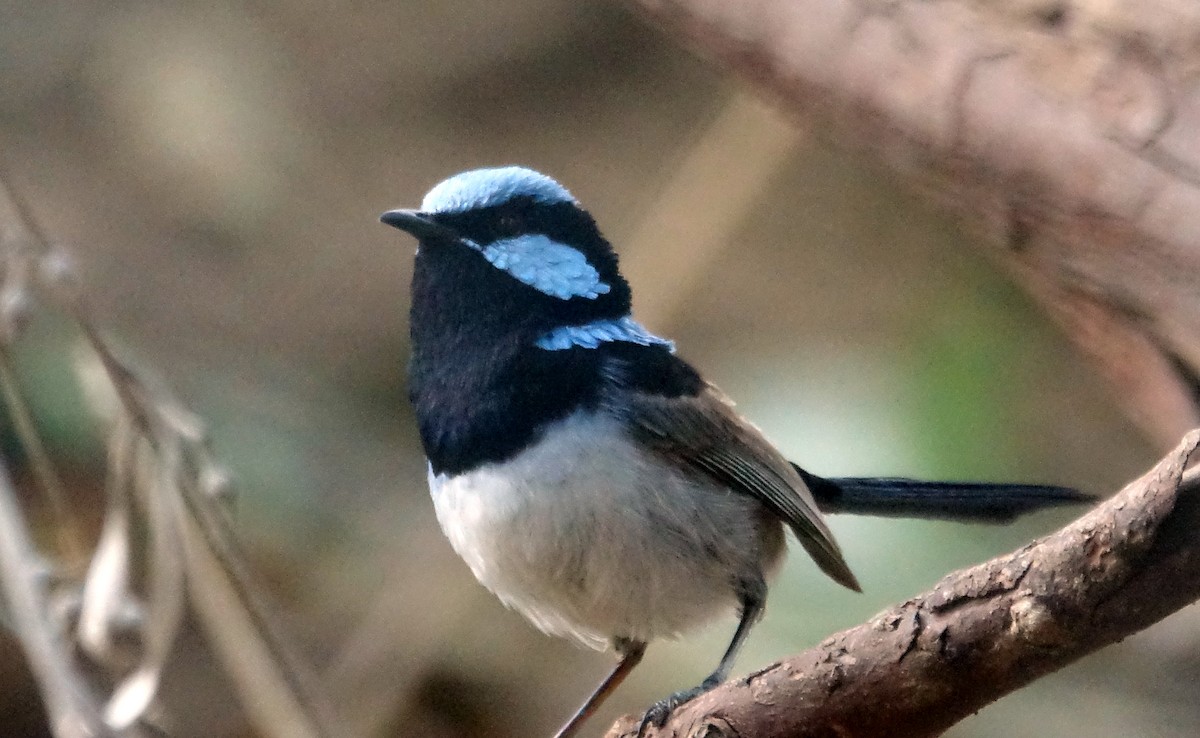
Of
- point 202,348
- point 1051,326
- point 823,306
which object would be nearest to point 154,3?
point 202,348

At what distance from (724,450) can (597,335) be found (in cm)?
28

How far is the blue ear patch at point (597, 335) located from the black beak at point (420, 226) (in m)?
0.22

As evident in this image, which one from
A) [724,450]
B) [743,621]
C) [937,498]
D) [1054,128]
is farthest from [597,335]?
[1054,128]

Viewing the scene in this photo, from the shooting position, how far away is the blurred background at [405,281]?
11.3 feet

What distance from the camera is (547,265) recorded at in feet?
6.34

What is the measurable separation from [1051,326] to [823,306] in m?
0.95

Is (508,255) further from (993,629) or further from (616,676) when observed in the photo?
(993,629)

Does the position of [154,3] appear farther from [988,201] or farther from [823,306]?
[988,201]

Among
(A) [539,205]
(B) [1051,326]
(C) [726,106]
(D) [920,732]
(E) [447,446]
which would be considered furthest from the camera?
(C) [726,106]

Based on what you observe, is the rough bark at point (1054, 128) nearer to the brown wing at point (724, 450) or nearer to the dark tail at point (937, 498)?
the dark tail at point (937, 498)

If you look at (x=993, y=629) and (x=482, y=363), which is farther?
(x=482, y=363)

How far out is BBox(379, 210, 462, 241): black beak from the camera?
1832mm

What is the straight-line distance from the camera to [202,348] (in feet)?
13.4

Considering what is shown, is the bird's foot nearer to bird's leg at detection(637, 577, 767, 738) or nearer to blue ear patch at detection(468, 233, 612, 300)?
bird's leg at detection(637, 577, 767, 738)
